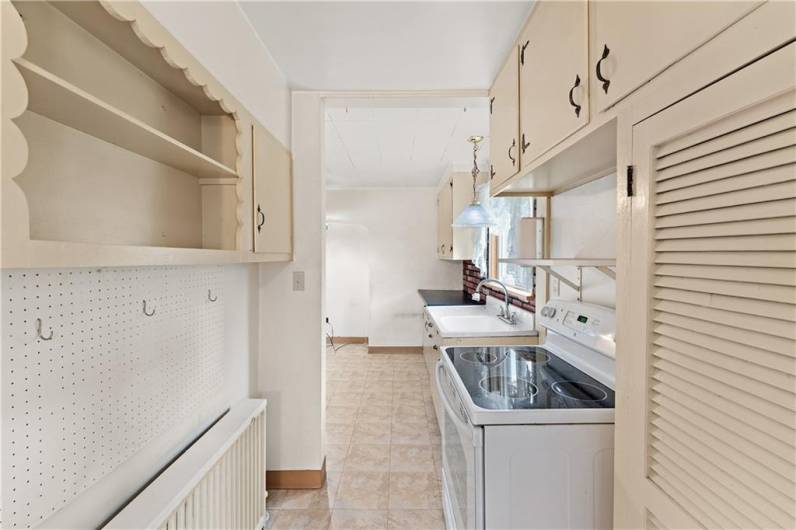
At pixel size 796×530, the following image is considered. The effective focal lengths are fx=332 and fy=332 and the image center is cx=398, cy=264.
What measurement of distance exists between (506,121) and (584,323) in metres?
1.02

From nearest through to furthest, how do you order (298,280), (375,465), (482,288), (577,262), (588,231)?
1. (577,262)
2. (588,231)
3. (298,280)
4. (375,465)
5. (482,288)

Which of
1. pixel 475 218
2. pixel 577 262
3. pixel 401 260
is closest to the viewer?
pixel 577 262

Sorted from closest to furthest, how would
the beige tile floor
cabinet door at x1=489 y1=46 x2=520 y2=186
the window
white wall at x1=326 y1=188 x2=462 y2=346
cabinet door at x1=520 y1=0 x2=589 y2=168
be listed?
cabinet door at x1=520 y1=0 x2=589 y2=168 < cabinet door at x1=489 y1=46 x2=520 y2=186 < the beige tile floor < the window < white wall at x1=326 y1=188 x2=462 y2=346

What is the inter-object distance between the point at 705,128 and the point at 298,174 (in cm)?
186

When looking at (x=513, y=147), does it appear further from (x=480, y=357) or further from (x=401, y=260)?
(x=401, y=260)

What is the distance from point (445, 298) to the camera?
4023 mm

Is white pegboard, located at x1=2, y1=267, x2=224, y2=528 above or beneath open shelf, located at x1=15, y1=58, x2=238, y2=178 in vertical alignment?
beneath

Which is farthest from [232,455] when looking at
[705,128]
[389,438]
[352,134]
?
[352,134]

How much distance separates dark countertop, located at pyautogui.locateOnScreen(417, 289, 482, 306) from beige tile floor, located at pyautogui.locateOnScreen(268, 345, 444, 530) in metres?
0.91

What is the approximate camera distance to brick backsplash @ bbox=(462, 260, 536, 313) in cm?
240

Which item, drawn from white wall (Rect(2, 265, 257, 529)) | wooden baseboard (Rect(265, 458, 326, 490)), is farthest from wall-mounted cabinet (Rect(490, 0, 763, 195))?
wooden baseboard (Rect(265, 458, 326, 490))

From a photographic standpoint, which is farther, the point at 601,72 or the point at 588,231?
the point at 588,231

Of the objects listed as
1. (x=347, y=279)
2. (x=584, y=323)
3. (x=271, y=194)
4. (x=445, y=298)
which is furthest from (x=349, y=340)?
(x=584, y=323)

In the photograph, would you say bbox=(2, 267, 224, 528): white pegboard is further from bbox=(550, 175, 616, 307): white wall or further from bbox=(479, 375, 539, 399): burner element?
bbox=(550, 175, 616, 307): white wall
